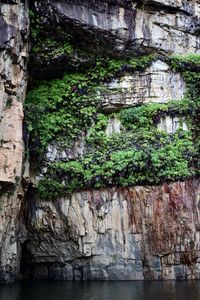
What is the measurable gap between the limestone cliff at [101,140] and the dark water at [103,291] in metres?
1.52

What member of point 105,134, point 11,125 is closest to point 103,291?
point 11,125

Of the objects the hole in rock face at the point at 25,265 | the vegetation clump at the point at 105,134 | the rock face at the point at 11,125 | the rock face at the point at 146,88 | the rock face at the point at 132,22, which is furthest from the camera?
the rock face at the point at 146,88

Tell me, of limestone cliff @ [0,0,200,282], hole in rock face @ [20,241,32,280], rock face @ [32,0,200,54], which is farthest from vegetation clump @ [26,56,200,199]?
hole in rock face @ [20,241,32,280]

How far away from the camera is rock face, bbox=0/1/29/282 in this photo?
15.3m

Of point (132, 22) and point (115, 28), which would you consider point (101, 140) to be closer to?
point (115, 28)

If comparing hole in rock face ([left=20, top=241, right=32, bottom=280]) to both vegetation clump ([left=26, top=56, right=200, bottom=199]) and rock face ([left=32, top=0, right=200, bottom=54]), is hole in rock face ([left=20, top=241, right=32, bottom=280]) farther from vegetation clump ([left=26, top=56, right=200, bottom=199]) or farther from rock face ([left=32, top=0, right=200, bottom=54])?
rock face ([left=32, top=0, right=200, bottom=54])

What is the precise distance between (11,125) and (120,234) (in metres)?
6.28

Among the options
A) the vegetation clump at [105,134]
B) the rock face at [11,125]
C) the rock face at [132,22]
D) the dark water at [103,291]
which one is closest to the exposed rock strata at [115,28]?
the rock face at [132,22]

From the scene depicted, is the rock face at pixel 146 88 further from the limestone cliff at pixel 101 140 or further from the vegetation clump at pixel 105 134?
the vegetation clump at pixel 105 134

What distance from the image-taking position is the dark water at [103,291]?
473 inches

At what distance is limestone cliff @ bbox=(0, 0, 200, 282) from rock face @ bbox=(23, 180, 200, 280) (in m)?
0.04

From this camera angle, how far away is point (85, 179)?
17734 mm

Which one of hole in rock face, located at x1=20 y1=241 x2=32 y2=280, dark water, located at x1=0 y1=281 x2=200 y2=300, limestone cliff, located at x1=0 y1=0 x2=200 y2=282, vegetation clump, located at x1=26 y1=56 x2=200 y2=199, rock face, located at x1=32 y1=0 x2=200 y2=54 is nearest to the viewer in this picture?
dark water, located at x1=0 y1=281 x2=200 y2=300

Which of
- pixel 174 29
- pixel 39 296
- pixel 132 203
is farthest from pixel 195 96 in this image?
pixel 39 296
